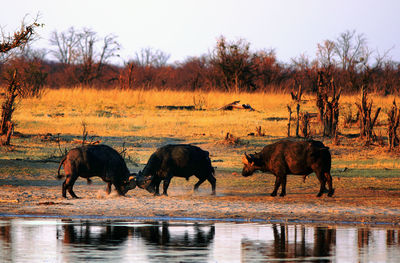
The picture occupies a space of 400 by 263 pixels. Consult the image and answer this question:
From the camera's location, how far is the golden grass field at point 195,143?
14734 millimetres

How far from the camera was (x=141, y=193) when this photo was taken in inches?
705

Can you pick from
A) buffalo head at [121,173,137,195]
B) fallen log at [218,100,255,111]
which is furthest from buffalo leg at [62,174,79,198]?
fallen log at [218,100,255,111]

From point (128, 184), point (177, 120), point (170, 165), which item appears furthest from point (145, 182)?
point (177, 120)

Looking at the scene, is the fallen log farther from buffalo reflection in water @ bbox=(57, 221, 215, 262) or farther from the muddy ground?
buffalo reflection in water @ bbox=(57, 221, 215, 262)

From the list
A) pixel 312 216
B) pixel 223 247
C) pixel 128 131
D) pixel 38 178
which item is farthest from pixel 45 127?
pixel 223 247

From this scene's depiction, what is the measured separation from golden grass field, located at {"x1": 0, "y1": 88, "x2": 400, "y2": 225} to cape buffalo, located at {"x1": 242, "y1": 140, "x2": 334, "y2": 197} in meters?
0.46

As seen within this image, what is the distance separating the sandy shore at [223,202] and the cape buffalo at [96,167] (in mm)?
303

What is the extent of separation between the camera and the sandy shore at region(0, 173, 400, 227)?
1379 centimetres

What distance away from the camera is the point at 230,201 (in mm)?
15898

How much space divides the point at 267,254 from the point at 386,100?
28.1m

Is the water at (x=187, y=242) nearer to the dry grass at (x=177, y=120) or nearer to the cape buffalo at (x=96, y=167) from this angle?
the cape buffalo at (x=96, y=167)

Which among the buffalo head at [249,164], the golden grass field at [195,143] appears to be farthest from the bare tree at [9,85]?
the buffalo head at [249,164]

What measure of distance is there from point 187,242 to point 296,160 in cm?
656

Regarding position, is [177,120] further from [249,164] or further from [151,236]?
[151,236]
